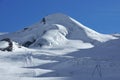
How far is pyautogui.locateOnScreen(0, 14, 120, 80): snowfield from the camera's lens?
41.9 meters

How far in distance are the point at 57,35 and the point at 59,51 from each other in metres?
25.9

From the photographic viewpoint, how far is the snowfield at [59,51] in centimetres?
4194

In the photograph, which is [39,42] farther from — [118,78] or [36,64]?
[118,78]

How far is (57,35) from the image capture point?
108 metres

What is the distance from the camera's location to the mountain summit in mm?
101331

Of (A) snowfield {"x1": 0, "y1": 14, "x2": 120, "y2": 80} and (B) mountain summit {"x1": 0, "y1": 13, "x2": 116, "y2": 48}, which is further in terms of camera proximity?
(B) mountain summit {"x1": 0, "y1": 13, "x2": 116, "y2": 48}

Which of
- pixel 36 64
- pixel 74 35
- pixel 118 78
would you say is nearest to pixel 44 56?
pixel 36 64

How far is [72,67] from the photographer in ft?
147

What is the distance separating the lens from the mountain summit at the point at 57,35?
332 feet

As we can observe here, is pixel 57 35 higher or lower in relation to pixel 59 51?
higher

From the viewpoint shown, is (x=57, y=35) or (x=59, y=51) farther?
(x=57, y=35)

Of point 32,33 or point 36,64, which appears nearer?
point 36,64

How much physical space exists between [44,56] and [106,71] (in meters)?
26.9

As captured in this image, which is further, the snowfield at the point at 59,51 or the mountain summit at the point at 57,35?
the mountain summit at the point at 57,35
